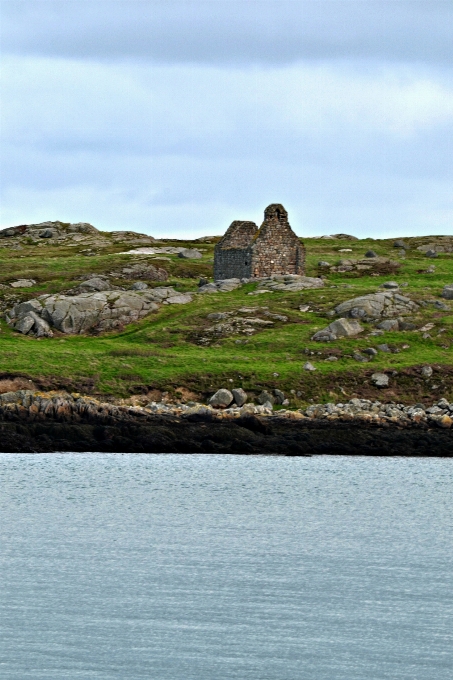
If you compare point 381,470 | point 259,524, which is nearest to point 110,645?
point 259,524

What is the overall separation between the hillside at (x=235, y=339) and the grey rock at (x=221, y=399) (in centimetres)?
114

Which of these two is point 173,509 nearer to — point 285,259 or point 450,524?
point 450,524

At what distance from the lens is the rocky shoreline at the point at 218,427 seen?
202 feet

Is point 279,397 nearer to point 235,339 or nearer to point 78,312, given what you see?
point 235,339

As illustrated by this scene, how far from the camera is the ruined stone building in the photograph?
9981 centimetres

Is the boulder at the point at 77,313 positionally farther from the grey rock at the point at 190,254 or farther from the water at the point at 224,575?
the water at the point at 224,575

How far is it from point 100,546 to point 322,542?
7.32m

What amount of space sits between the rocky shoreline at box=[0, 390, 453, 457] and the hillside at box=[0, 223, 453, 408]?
286cm

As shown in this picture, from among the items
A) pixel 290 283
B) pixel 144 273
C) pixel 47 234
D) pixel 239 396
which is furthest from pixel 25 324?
pixel 47 234

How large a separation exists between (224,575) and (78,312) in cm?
5920

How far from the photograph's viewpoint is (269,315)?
8788cm

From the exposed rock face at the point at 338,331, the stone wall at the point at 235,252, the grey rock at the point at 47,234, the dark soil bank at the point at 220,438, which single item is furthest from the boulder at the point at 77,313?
the grey rock at the point at 47,234

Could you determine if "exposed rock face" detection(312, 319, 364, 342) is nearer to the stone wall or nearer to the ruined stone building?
the ruined stone building

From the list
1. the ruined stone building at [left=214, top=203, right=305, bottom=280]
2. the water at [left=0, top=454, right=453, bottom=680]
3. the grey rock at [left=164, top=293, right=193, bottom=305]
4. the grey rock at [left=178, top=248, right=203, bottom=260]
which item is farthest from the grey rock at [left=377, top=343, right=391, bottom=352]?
the grey rock at [left=178, top=248, right=203, bottom=260]
